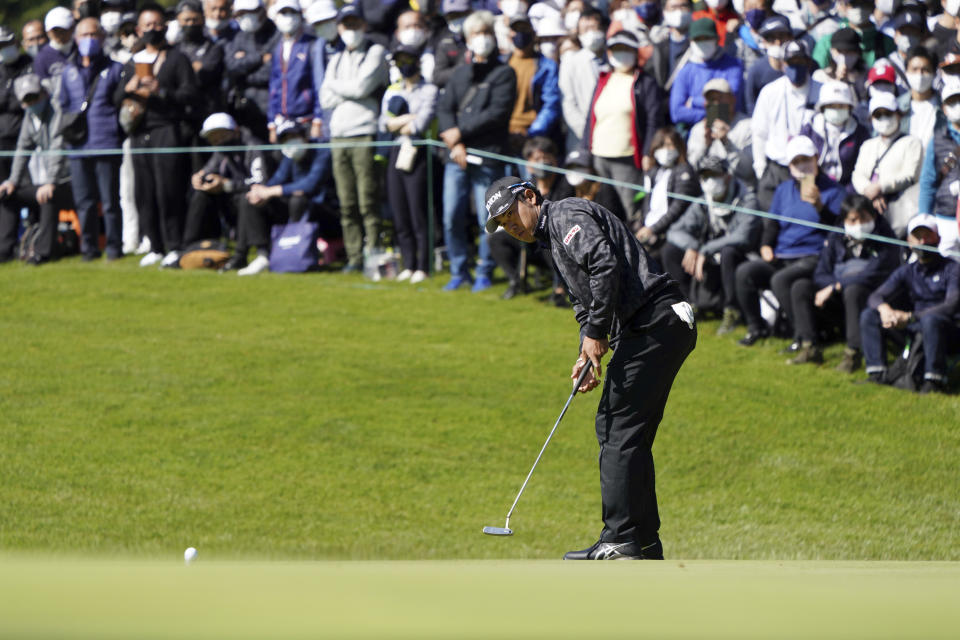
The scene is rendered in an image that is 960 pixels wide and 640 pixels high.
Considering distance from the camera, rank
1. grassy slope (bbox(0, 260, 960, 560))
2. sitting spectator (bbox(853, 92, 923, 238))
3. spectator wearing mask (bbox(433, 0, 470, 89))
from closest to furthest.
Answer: grassy slope (bbox(0, 260, 960, 560))
sitting spectator (bbox(853, 92, 923, 238))
spectator wearing mask (bbox(433, 0, 470, 89))

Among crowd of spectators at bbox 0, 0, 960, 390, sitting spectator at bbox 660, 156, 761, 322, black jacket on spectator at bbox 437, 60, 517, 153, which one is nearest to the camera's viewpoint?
crowd of spectators at bbox 0, 0, 960, 390

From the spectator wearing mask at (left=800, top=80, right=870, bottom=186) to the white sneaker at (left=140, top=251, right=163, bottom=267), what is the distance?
7.64m

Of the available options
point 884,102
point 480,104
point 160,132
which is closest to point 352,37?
point 480,104

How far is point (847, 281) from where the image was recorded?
11.4 m

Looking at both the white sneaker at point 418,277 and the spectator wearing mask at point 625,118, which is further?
the white sneaker at point 418,277

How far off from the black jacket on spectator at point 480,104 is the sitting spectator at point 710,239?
7.71 feet

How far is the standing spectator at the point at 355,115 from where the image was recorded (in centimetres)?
1492

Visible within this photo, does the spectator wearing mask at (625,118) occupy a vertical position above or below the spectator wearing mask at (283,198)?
above

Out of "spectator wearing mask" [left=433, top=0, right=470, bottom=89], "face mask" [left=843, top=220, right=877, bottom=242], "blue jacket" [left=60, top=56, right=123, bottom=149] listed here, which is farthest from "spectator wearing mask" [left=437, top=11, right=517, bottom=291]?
"blue jacket" [left=60, top=56, right=123, bottom=149]

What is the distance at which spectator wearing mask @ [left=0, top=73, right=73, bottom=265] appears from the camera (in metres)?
16.6

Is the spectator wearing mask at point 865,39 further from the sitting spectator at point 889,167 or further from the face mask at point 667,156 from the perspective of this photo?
the face mask at point 667,156

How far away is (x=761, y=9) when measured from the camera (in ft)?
46.4

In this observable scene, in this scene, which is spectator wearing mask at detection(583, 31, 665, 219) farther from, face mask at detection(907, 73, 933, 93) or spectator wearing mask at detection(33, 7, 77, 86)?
spectator wearing mask at detection(33, 7, 77, 86)

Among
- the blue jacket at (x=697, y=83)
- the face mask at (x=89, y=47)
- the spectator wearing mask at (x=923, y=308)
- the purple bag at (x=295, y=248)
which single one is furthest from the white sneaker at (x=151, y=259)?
the spectator wearing mask at (x=923, y=308)
